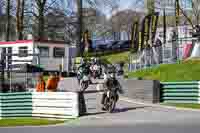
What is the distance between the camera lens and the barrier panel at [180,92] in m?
24.5

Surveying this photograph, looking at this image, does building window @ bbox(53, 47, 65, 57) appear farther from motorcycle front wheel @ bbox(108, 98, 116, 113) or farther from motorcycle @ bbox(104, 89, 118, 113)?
motorcycle front wheel @ bbox(108, 98, 116, 113)

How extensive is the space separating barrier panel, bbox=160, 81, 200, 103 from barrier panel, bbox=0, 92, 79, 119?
5.22m

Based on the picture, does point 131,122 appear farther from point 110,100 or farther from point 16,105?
point 16,105

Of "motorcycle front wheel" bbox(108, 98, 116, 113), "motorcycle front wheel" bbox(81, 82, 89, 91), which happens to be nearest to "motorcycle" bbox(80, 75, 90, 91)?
"motorcycle front wheel" bbox(81, 82, 89, 91)

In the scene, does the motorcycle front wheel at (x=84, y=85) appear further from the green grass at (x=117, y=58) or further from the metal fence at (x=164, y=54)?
the green grass at (x=117, y=58)

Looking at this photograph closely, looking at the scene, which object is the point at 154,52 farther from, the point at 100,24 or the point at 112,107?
the point at 100,24

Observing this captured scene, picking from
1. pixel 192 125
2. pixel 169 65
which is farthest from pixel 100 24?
pixel 192 125

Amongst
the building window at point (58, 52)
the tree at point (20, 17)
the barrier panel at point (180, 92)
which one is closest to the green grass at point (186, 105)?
the barrier panel at point (180, 92)

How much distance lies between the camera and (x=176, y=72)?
31.6 metres

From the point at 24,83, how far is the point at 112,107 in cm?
1020

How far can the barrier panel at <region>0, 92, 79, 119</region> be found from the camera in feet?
71.4

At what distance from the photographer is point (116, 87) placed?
21.9 m

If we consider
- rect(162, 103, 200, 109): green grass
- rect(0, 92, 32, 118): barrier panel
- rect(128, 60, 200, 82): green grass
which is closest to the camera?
rect(162, 103, 200, 109): green grass

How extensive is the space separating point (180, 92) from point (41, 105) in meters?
6.26
